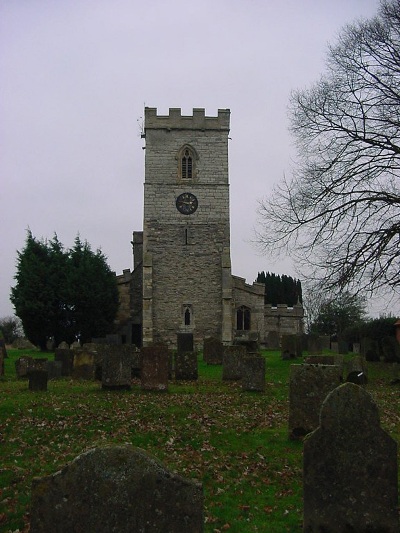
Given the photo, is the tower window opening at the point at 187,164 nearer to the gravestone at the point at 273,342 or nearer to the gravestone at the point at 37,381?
the gravestone at the point at 273,342

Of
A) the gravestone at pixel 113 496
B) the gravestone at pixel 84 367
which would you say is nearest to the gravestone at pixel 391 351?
the gravestone at pixel 84 367

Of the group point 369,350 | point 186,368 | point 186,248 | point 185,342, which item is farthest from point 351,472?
point 186,248

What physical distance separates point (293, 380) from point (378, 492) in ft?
11.0

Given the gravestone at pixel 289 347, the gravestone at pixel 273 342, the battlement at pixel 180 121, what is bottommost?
the gravestone at pixel 289 347

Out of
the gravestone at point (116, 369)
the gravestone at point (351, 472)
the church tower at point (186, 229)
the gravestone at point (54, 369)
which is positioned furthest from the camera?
the church tower at point (186, 229)

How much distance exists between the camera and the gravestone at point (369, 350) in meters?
19.6

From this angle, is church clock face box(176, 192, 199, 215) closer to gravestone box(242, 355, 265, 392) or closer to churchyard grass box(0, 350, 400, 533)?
churchyard grass box(0, 350, 400, 533)

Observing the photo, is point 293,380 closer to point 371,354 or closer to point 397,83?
point 397,83

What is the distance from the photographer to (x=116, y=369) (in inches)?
481

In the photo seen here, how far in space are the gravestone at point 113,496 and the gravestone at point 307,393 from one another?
4825 mm

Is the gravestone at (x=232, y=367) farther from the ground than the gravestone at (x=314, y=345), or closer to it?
closer to it

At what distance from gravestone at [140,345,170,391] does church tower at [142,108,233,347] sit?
64.8ft

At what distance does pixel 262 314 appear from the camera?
118 feet

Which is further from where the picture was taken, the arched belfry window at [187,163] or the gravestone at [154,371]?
the arched belfry window at [187,163]
